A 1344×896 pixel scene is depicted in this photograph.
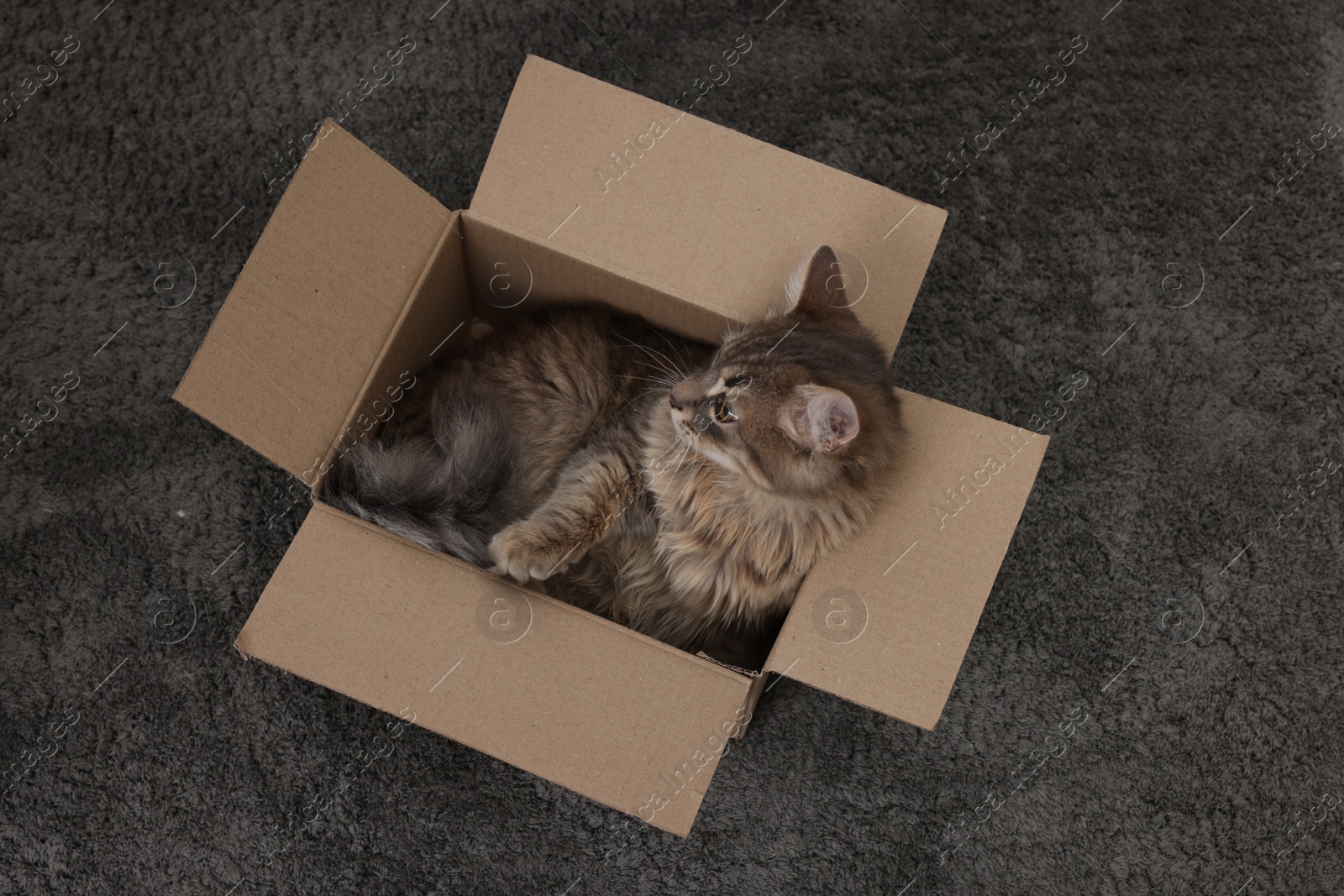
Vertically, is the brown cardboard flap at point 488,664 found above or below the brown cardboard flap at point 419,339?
below

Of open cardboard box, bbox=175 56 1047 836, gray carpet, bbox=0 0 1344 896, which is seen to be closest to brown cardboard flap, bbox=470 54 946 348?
open cardboard box, bbox=175 56 1047 836

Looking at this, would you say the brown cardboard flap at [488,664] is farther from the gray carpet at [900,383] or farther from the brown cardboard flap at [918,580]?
the gray carpet at [900,383]

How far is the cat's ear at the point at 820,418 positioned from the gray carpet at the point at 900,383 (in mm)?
815

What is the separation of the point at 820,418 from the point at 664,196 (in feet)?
1.53

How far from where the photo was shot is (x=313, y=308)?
1.29 m

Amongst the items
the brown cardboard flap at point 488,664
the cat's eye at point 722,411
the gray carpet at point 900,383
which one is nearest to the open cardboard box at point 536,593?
the brown cardboard flap at point 488,664

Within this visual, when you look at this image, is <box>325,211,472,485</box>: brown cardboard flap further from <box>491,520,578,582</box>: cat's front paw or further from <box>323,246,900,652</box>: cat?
<box>491,520,578,582</box>: cat's front paw

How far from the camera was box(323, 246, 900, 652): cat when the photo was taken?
131 cm

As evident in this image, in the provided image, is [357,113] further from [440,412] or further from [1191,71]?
[1191,71]

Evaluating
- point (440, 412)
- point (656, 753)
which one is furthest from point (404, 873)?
point (440, 412)

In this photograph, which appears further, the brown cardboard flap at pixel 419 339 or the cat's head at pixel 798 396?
the brown cardboard flap at pixel 419 339

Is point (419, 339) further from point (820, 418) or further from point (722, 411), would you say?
point (820, 418)

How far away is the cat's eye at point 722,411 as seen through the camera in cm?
134

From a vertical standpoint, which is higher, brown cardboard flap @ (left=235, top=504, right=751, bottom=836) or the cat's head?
the cat's head
